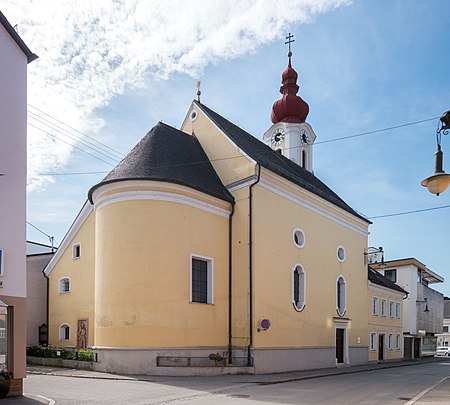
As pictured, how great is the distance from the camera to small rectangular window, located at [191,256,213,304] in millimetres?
20891

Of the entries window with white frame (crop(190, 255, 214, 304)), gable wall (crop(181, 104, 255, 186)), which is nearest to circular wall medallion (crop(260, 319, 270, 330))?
window with white frame (crop(190, 255, 214, 304))

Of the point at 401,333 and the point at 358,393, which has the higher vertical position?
the point at 358,393

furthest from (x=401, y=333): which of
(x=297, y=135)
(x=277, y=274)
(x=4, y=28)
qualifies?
(x=4, y=28)

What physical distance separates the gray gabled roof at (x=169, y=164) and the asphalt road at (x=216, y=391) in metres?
7.95

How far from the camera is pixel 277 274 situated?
76.4ft

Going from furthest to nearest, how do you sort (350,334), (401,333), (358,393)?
(401,333) < (350,334) < (358,393)

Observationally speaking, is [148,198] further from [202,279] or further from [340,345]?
[340,345]

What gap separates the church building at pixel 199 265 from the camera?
19203 mm

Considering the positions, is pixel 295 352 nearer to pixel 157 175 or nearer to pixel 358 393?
pixel 358 393

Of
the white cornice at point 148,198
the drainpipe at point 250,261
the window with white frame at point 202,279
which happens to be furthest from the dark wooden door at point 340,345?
the white cornice at point 148,198

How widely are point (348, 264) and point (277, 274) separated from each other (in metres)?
9.56

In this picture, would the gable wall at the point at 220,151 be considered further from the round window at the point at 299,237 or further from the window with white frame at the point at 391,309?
the window with white frame at the point at 391,309

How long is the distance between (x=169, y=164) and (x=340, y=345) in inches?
629

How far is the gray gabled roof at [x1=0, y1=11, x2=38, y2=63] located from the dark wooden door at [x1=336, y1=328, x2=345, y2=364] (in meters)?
22.7
